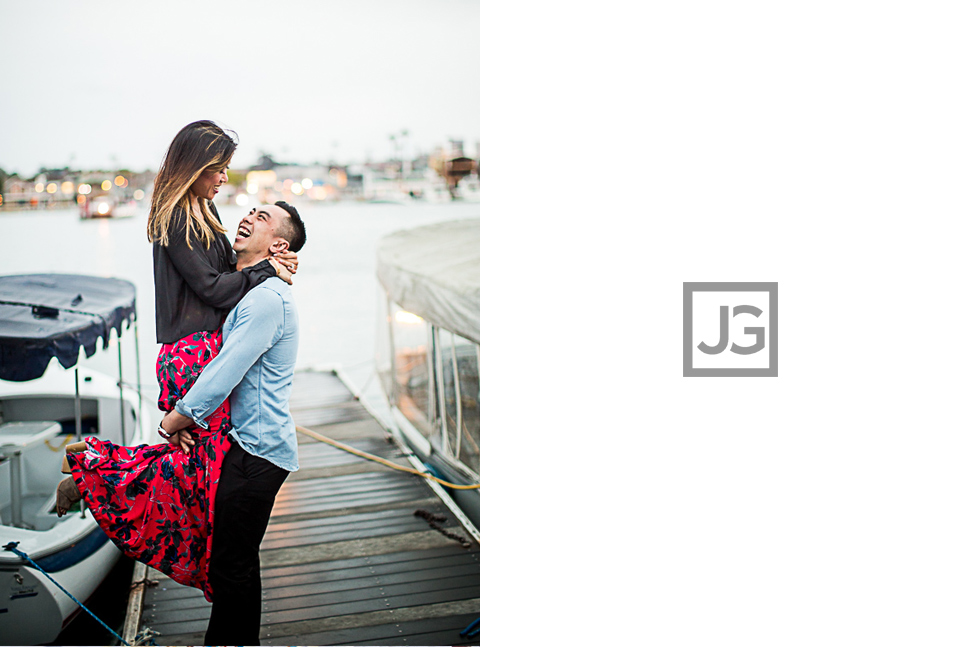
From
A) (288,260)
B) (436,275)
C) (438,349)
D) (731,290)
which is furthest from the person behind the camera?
(438,349)

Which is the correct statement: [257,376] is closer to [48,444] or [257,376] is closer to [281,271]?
[281,271]

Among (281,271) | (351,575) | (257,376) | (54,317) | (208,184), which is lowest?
(351,575)

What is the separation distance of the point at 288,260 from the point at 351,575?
4.32 feet

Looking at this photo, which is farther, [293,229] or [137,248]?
[137,248]

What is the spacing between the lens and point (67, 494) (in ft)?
5.15

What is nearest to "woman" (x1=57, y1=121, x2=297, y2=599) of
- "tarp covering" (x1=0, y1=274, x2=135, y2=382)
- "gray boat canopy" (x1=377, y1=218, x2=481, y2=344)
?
"tarp covering" (x1=0, y1=274, x2=135, y2=382)

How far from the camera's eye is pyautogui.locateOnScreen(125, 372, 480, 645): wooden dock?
6.89ft

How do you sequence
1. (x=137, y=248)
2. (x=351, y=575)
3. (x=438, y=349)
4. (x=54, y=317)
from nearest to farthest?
(x=137, y=248)
(x=54, y=317)
(x=351, y=575)
(x=438, y=349)

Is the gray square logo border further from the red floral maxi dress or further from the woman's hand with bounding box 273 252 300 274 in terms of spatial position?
the red floral maxi dress

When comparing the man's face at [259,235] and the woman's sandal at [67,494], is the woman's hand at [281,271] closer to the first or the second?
the man's face at [259,235]

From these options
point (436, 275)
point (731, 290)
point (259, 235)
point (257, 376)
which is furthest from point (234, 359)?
point (436, 275)

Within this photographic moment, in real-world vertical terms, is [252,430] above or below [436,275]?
below

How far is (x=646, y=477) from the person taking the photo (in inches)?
61.0

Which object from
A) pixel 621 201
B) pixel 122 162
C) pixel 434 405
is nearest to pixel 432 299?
pixel 434 405
